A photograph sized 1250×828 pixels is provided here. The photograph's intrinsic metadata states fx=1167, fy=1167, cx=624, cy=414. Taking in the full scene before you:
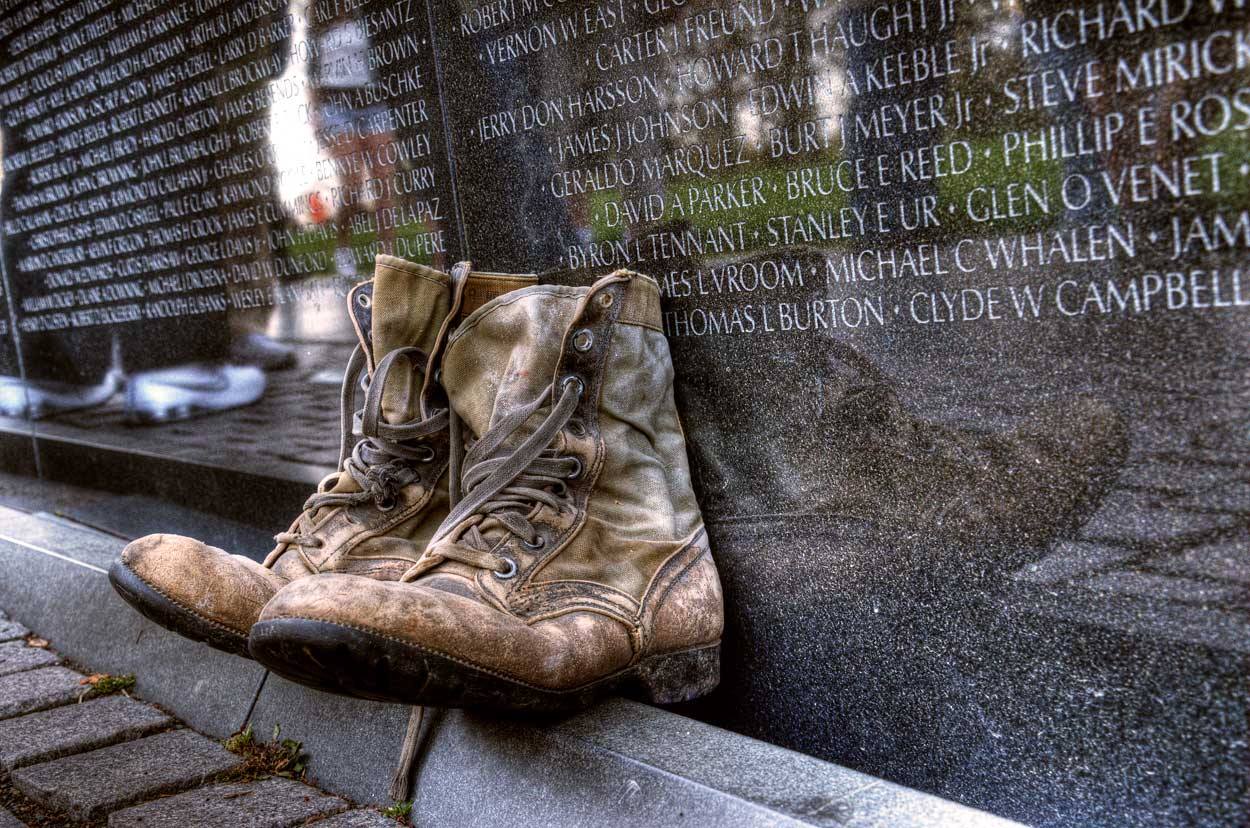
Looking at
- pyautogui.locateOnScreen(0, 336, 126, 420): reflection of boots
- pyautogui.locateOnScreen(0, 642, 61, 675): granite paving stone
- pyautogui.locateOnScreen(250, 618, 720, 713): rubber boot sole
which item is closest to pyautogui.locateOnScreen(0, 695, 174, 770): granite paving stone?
pyautogui.locateOnScreen(0, 642, 61, 675): granite paving stone

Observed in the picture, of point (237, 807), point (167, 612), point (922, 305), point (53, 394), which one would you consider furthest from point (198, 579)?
point (53, 394)

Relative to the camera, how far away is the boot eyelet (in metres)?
2.01

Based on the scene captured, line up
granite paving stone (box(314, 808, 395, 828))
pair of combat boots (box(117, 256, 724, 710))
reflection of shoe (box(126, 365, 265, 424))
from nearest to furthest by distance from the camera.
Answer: pair of combat boots (box(117, 256, 724, 710))
granite paving stone (box(314, 808, 395, 828))
reflection of shoe (box(126, 365, 265, 424))

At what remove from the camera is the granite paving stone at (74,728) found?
108 inches

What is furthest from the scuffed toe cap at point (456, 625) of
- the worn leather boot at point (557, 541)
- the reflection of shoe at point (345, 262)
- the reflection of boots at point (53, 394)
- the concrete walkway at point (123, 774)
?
the reflection of boots at point (53, 394)

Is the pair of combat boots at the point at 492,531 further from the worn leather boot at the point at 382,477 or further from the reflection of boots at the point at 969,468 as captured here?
the reflection of boots at the point at 969,468

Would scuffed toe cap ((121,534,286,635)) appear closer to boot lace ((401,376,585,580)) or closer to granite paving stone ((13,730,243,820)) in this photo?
boot lace ((401,376,585,580))

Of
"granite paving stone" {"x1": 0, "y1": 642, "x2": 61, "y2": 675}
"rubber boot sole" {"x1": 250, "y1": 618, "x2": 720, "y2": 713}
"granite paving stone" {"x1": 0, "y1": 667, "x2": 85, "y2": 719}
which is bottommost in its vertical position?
"granite paving stone" {"x1": 0, "y1": 667, "x2": 85, "y2": 719}

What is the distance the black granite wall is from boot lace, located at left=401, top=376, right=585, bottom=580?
0.44 meters

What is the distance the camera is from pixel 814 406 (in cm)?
228

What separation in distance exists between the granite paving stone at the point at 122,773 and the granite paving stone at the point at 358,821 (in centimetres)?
43

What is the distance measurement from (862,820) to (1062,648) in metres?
0.52

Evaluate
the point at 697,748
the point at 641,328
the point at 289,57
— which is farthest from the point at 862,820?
the point at 289,57

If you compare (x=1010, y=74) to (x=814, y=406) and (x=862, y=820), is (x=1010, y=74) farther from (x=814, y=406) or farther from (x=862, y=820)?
(x=862, y=820)
